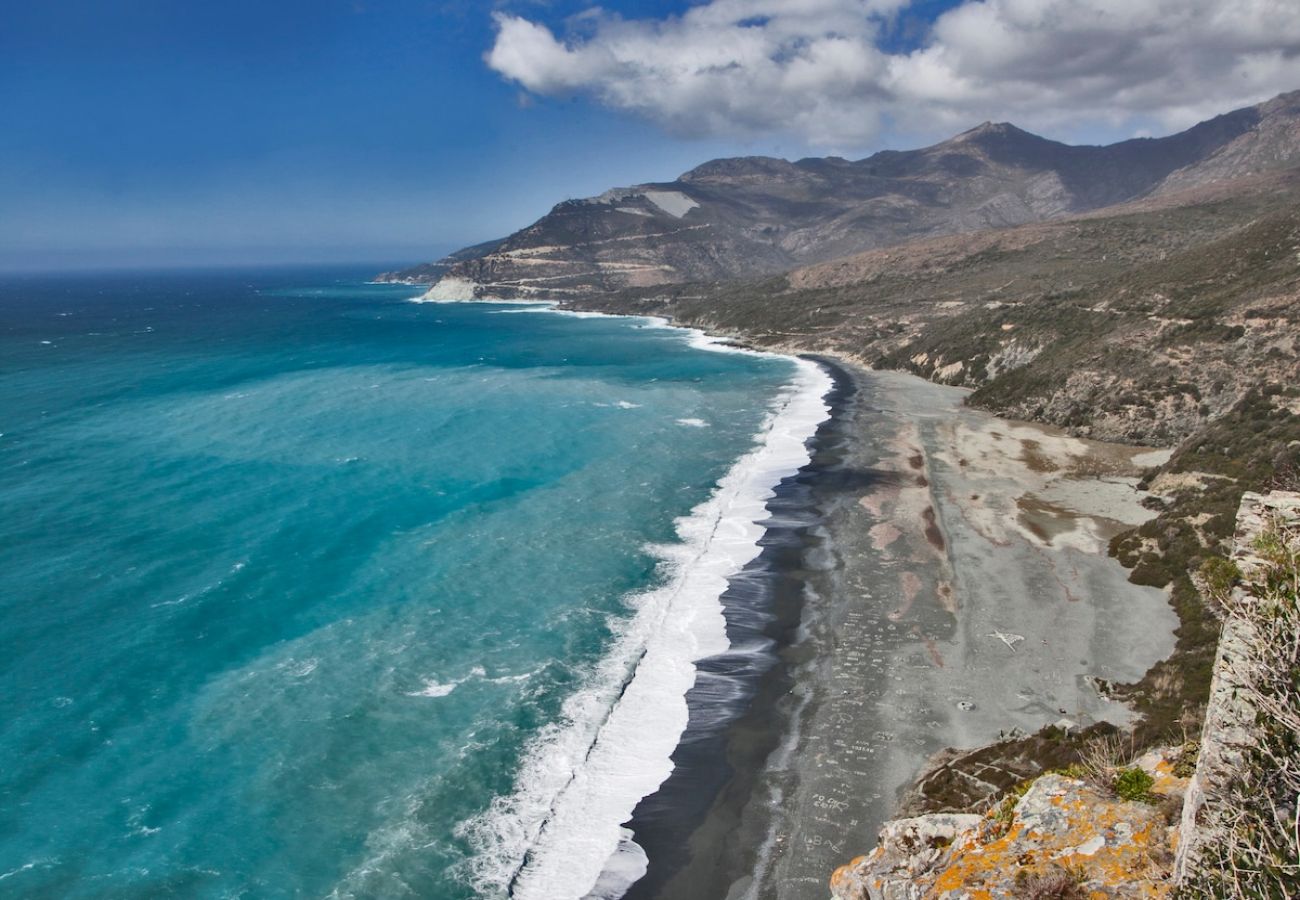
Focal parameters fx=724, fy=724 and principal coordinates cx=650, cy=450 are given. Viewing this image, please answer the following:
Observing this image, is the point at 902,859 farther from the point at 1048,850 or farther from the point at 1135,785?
the point at 1135,785

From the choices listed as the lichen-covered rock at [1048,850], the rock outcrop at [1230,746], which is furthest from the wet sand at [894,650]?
the rock outcrop at [1230,746]

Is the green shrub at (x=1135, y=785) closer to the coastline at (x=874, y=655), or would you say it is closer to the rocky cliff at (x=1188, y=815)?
the rocky cliff at (x=1188, y=815)

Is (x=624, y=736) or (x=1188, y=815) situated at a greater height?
(x=1188, y=815)

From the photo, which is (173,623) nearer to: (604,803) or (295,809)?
(295,809)

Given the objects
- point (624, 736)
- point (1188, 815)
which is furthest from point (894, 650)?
point (1188, 815)

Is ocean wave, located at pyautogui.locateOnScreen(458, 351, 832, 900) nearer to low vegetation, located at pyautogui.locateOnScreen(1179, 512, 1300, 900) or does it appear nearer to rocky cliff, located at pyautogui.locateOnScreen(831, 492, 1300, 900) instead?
rocky cliff, located at pyautogui.locateOnScreen(831, 492, 1300, 900)

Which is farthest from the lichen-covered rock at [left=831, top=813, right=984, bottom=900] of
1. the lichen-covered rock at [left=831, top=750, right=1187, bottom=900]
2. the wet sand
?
the wet sand

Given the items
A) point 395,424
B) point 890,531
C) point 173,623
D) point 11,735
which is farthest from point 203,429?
point 890,531
